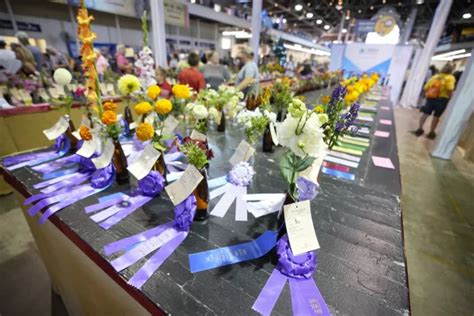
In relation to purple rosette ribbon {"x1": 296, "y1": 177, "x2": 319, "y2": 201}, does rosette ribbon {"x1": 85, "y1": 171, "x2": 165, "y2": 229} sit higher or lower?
lower

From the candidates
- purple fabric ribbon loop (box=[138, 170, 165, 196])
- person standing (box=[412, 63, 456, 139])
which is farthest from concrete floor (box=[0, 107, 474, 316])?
person standing (box=[412, 63, 456, 139])

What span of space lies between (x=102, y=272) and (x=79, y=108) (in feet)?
9.44

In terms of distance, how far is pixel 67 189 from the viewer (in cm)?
101

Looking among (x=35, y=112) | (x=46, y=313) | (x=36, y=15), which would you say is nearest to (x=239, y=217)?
(x=46, y=313)

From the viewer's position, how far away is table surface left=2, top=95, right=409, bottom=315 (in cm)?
57

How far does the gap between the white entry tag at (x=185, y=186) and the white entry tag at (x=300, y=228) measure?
0.30m

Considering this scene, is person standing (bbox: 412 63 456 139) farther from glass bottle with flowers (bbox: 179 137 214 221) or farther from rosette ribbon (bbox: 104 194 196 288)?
rosette ribbon (bbox: 104 194 196 288)

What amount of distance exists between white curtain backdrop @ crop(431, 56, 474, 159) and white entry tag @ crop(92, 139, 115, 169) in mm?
4576

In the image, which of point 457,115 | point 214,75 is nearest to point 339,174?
point 214,75

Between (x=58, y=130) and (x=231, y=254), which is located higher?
(x=58, y=130)

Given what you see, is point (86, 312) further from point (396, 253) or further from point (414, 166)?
point (414, 166)

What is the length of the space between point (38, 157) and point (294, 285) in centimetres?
151

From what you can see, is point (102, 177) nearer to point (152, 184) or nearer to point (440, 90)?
point (152, 184)

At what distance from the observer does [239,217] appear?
2.89 ft
